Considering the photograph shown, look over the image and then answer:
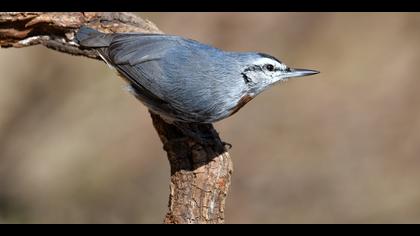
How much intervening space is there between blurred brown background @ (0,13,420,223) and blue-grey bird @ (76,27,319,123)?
2.83 metres

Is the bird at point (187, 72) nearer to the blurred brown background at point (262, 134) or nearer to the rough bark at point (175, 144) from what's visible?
the rough bark at point (175, 144)

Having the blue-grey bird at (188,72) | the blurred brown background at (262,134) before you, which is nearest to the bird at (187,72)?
the blue-grey bird at (188,72)

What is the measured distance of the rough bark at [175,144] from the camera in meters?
4.13

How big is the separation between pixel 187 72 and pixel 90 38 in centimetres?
60

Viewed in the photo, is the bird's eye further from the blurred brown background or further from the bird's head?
the blurred brown background

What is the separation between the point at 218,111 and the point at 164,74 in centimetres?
41

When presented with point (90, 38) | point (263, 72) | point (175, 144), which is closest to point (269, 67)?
point (263, 72)

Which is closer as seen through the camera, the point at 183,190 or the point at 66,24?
the point at 183,190

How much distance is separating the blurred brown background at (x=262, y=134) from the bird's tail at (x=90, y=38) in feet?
9.69

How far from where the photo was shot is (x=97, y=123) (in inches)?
313

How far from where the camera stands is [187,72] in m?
4.66

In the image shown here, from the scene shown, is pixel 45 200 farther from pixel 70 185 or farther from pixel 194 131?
pixel 194 131

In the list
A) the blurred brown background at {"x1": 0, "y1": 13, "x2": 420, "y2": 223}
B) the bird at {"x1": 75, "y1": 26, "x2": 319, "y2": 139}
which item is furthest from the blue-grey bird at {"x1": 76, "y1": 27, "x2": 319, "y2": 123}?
the blurred brown background at {"x1": 0, "y1": 13, "x2": 420, "y2": 223}

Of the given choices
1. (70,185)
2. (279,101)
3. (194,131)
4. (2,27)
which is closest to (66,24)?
(2,27)
